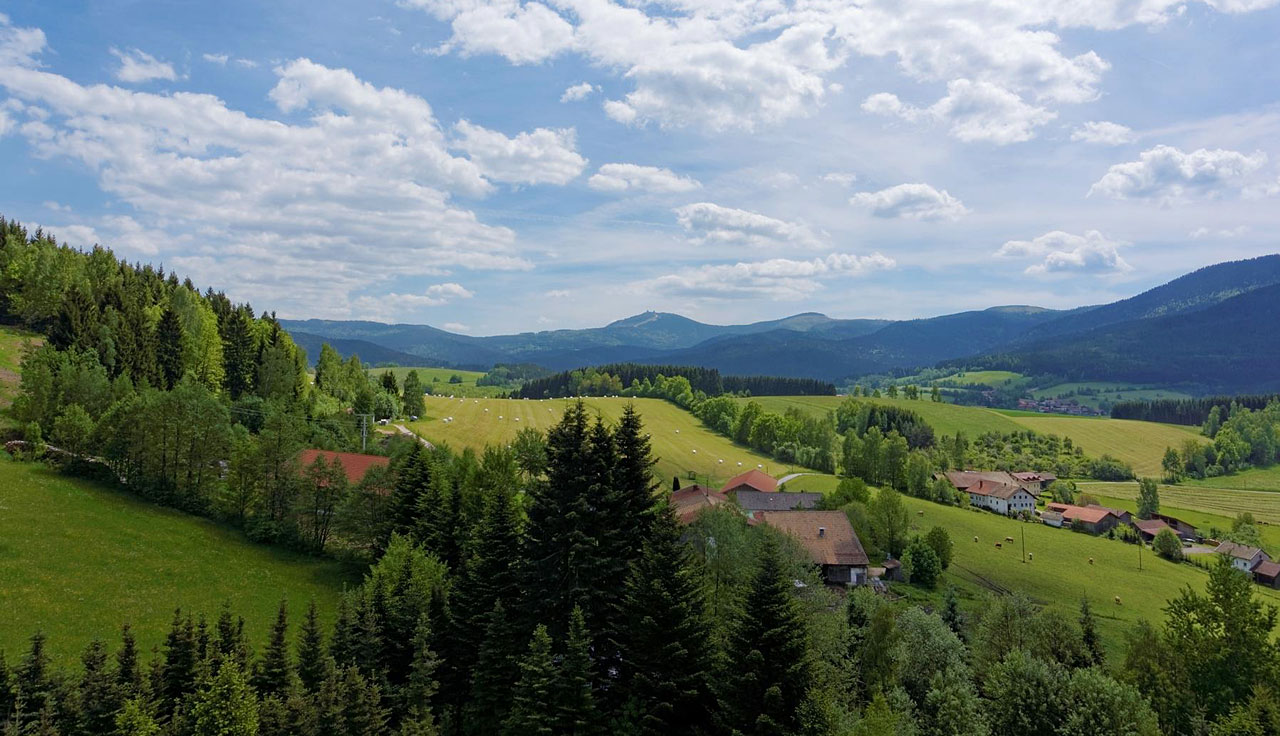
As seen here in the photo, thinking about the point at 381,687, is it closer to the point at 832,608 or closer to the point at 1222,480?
the point at 832,608

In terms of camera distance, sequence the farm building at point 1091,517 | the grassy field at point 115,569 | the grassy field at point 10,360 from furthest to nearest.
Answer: the farm building at point 1091,517 → the grassy field at point 10,360 → the grassy field at point 115,569

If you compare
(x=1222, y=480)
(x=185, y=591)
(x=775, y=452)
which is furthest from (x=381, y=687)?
(x=1222, y=480)

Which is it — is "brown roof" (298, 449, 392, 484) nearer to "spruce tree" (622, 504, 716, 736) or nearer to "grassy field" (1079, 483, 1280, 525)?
"spruce tree" (622, 504, 716, 736)

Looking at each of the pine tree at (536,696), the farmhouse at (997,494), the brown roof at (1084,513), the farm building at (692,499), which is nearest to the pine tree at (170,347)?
the farm building at (692,499)

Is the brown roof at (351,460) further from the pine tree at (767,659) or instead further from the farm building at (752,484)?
the farm building at (752,484)

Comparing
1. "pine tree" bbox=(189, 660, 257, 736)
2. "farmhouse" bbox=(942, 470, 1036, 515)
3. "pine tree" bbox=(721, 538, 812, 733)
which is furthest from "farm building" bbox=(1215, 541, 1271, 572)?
"pine tree" bbox=(189, 660, 257, 736)

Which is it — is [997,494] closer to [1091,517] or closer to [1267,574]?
[1091,517]

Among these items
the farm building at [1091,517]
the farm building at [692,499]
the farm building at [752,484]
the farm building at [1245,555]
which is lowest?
the farm building at [1245,555]
